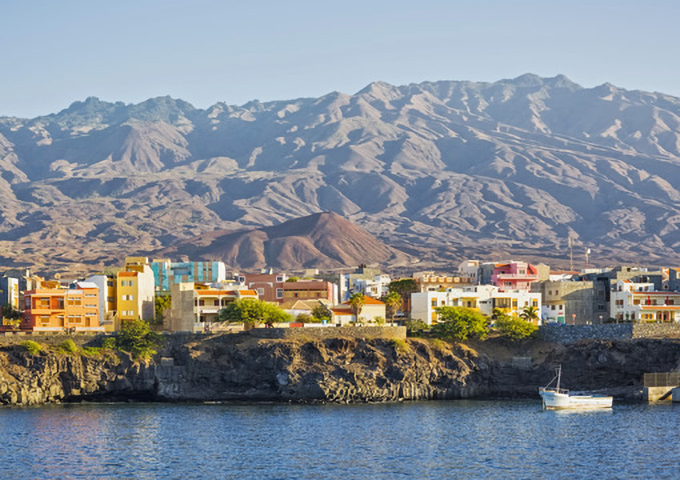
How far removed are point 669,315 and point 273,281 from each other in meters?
53.4

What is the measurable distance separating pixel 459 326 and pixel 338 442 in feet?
131

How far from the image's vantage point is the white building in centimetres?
13962

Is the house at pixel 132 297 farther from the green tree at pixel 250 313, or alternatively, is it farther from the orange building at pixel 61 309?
the green tree at pixel 250 313

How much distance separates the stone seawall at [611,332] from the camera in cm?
12581

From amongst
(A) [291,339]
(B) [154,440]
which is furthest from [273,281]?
(B) [154,440]

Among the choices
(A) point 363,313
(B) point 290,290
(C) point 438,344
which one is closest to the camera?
(C) point 438,344

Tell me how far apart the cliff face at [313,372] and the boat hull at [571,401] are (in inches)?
315

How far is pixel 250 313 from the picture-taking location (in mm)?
127438

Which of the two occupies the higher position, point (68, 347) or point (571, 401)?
point (68, 347)

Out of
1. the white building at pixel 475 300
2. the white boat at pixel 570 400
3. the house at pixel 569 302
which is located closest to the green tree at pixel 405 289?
the white building at pixel 475 300

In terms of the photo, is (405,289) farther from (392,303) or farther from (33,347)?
(33,347)

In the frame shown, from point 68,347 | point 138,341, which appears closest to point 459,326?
point 138,341

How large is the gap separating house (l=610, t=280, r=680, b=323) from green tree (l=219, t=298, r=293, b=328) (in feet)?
139

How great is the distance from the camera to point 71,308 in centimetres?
13225
